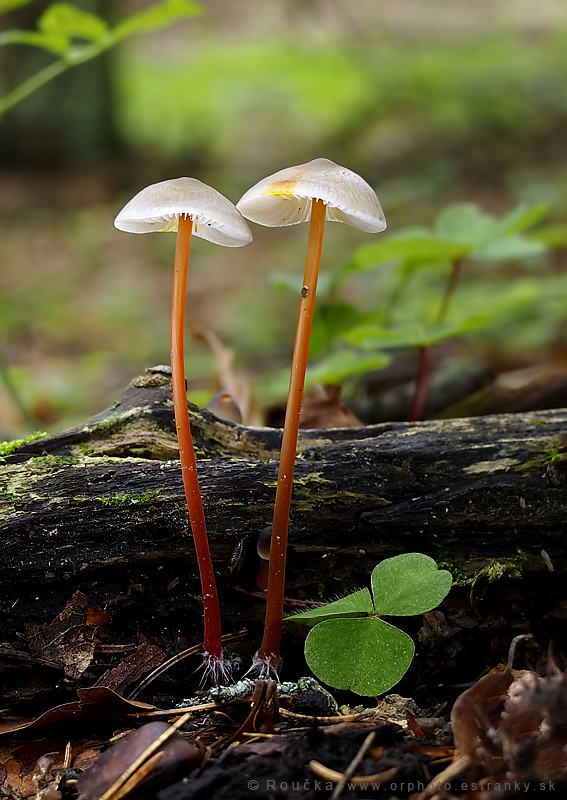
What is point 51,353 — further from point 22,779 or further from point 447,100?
point 447,100

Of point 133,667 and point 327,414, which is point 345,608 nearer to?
point 133,667

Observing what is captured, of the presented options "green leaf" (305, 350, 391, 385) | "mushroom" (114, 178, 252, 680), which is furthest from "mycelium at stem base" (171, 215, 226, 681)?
"green leaf" (305, 350, 391, 385)

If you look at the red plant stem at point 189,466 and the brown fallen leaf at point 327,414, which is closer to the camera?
the red plant stem at point 189,466

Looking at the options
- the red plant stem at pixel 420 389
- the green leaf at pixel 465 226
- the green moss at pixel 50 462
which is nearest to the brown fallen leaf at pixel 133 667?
the green moss at pixel 50 462

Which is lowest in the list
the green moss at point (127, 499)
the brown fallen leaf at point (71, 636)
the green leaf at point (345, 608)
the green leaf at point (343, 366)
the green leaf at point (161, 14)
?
the brown fallen leaf at point (71, 636)

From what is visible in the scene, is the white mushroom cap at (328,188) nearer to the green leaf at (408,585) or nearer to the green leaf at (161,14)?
the green leaf at (408,585)

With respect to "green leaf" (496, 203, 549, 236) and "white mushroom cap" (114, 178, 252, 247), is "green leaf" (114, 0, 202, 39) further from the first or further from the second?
"green leaf" (496, 203, 549, 236)
